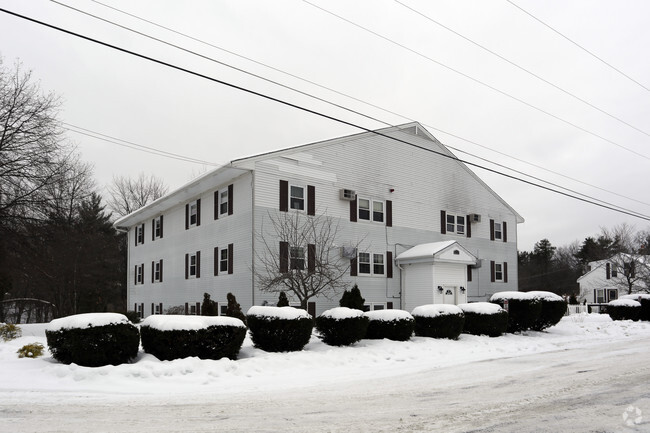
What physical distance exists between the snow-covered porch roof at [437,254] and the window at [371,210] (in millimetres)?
2193

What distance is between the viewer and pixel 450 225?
101 feet

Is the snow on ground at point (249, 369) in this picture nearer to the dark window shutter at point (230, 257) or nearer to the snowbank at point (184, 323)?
the snowbank at point (184, 323)

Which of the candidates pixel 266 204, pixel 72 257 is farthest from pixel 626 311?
pixel 72 257

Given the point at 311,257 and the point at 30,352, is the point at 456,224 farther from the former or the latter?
the point at 30,352

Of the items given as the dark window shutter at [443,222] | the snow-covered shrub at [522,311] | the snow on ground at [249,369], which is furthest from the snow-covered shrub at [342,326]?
the dark window shutter at [443,222]

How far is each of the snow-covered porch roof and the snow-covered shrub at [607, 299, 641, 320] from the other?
26.4 ft

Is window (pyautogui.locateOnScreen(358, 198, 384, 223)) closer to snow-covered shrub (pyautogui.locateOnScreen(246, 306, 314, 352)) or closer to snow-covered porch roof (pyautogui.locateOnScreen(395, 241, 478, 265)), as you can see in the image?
snow-covered porch roof (pyautogui.locateOnScreen(395, 241, 478, 265))

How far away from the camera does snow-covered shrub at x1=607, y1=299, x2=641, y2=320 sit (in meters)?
27.9

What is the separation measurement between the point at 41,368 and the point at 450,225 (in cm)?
2356

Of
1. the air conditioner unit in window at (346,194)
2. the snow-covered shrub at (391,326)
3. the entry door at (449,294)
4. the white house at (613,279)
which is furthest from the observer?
the white house at (613,279)

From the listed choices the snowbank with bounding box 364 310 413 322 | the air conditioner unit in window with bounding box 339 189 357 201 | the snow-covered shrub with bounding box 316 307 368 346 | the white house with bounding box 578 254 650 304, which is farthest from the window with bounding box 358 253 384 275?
the white house with bounding box 578 254 650 304

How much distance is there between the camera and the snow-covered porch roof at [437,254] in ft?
84.7

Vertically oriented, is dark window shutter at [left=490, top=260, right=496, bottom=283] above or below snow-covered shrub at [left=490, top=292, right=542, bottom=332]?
above

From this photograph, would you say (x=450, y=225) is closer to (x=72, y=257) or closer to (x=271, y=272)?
(x=271, y=272)
